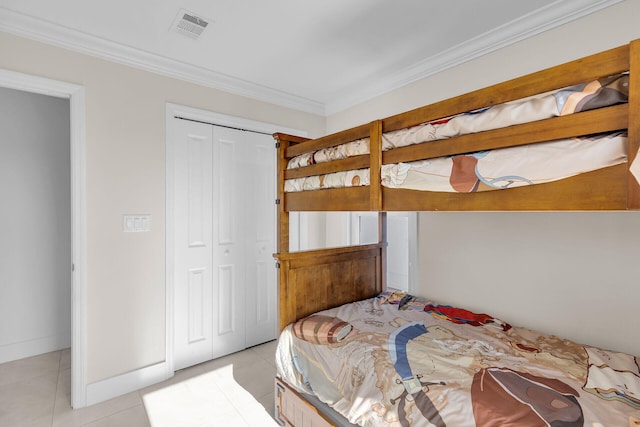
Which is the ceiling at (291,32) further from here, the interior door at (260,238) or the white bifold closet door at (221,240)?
the interior door at (260,238)

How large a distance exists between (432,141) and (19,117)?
3.39 metres

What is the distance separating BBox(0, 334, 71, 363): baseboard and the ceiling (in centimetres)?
248

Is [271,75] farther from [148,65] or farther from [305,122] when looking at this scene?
[148,65]

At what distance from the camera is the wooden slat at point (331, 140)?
1.49m

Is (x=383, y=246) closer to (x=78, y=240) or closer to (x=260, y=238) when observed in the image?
(x=260, y=238)

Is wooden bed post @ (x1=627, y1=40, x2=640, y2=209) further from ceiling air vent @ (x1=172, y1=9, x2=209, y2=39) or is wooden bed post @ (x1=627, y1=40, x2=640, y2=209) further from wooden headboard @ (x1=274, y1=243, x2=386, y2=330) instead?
ceiling air vent @ (x1=172, y1=9, x2=209, y2=39)

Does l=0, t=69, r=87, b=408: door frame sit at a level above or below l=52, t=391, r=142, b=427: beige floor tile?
above

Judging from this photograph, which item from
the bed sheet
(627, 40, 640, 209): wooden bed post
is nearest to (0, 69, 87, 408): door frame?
the bed sheet

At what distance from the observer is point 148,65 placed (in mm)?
2236

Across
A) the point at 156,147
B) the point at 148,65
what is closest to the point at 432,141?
the point at 156,147

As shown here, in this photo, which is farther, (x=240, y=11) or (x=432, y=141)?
(x=240, y=11)

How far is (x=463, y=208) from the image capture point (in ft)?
3.71

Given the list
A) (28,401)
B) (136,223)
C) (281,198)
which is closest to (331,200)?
(281,198)

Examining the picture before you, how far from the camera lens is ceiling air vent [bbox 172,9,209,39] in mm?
1777
